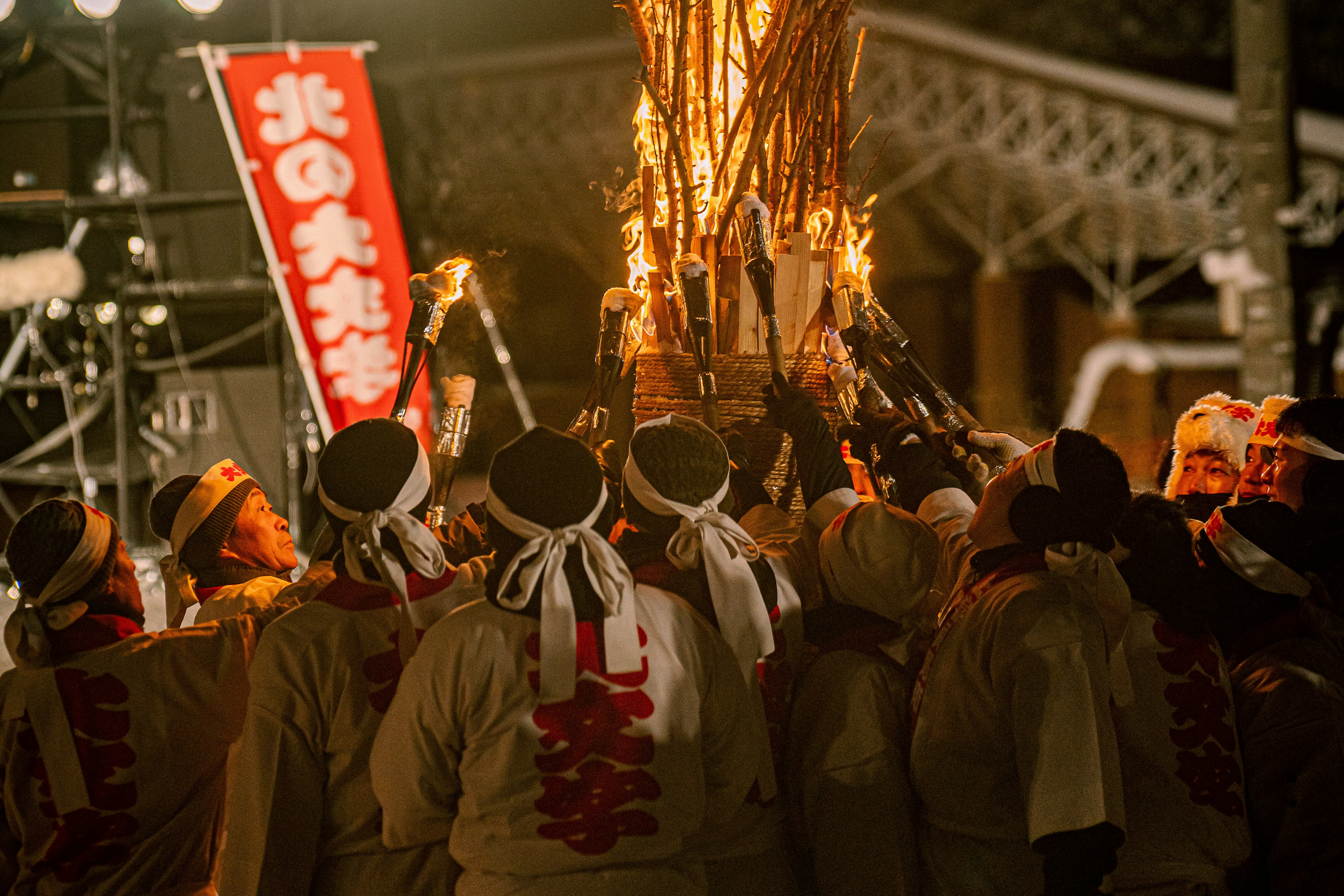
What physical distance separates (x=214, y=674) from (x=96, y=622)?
11.0 inches

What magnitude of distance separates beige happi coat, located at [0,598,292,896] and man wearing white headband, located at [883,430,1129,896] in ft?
5.31

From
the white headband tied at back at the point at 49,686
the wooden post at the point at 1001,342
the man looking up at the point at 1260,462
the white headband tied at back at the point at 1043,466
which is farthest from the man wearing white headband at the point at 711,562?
the wooden post at the point at 1001,342

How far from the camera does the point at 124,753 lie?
2248 mm

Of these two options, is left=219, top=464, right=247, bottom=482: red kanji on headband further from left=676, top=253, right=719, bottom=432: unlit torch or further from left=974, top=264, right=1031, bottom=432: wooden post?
left=974, top=264, right=1031, bottom=432: wooden post

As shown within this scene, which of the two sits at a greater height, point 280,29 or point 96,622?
point 280,29

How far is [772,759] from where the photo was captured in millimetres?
2270

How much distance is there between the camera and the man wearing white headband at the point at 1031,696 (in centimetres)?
198

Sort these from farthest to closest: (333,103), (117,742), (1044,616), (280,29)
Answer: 1. (280,29)
2. (333,103)
3. (117,742)
4. (1044,616)

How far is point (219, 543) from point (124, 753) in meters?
0.63

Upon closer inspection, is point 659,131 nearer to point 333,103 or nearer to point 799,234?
point 799,234

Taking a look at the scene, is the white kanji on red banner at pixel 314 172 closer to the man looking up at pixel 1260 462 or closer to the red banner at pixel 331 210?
the red banner at pixel 331 210

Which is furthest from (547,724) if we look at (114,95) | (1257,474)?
(114,95)

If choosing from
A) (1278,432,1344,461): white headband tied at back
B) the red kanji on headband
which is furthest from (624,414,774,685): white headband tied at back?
(1278,432,1344,461): white headband tied at back

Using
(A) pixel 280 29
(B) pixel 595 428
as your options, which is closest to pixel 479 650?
(B) pixel 595 428
